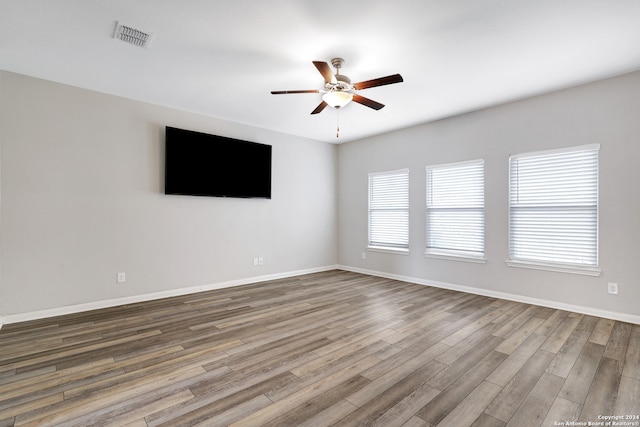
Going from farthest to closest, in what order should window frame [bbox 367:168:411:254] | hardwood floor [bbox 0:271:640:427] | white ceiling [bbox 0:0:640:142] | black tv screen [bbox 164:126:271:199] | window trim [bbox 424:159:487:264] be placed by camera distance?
window frame [bbox 367:168:411:254] → window trim [bbox 424:159:487:264] → black tv screen [bbox 164:126:271:199] → white ceiling [bbox 0:0:640:142] → hardwood floor [bbox 0:271:640:427]

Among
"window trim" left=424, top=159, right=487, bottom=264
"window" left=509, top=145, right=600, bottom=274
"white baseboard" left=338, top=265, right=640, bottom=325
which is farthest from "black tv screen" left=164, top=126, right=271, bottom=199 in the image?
"window" left=509, top=145, right=600, bottom=274

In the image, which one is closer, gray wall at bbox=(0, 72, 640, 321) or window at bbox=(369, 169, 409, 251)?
gray wall at bbox=(0, 72, 640, 321)

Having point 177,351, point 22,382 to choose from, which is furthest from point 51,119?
point 177,351

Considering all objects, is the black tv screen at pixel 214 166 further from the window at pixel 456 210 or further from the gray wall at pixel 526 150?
the window at pixel 456 210

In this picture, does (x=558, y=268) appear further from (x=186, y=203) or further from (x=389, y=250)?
(x=186, y=203)

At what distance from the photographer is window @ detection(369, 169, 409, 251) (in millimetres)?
5750

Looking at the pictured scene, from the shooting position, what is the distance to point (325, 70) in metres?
2.75

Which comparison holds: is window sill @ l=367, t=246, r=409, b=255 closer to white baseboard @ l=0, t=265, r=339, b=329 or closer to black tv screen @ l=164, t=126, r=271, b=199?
white baseboard @ l=0, t=265, r=339, b=329

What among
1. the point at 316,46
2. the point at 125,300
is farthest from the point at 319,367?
the point at 125,300

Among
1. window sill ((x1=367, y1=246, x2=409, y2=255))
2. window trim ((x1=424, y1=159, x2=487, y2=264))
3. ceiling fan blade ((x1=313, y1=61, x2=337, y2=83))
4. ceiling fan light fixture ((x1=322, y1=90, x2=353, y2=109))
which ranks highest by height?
ceiling fan blade ((x1=313, y1=61, x2=337, y2=83))

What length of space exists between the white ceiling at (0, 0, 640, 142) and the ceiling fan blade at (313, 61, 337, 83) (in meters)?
0.29

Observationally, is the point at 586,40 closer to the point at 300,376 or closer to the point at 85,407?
the point at 300,376

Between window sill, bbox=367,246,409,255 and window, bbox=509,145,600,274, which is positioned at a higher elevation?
window, bbox=509,145,600,274

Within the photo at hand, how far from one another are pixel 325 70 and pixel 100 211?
11.2 feet
